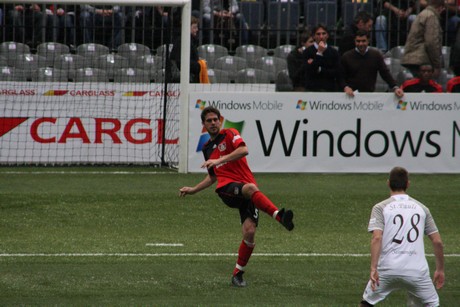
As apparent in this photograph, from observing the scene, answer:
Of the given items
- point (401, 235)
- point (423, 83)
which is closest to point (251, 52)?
point (423, 83)

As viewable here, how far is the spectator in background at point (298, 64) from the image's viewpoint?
17844mm

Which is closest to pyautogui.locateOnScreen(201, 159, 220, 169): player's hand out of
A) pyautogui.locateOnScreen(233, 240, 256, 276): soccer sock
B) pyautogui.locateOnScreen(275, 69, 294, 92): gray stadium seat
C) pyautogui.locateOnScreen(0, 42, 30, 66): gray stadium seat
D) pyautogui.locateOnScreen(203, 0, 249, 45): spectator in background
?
pyautogui.locateOnScreen(233, 240, 256, 276): soccer sock

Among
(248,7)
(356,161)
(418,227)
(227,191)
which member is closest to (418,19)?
(356,161)

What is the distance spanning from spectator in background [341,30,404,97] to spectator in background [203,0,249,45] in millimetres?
3206

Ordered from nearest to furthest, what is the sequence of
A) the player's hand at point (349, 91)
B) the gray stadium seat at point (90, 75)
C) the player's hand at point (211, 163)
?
the player's hand at point (211, 163) < the player's hand at point (349, 91) < the gray stadium seat at point (90, 75)

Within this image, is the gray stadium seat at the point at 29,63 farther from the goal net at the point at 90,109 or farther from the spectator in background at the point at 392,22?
the spectator in background at the point at 392,22

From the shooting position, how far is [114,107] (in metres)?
18.1

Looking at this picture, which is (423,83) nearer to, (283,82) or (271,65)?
(283,82)

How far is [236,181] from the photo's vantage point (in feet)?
32.4

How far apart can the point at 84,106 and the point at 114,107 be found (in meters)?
0.55

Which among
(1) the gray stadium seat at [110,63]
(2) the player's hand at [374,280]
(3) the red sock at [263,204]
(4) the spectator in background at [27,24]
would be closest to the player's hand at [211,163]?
(3) the red sock at [263,204]

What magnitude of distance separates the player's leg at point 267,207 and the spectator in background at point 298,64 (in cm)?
835

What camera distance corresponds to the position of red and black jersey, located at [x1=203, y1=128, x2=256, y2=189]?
9.88 meters

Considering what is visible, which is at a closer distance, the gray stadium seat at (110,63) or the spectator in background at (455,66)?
the spectator in background at (455,66)
